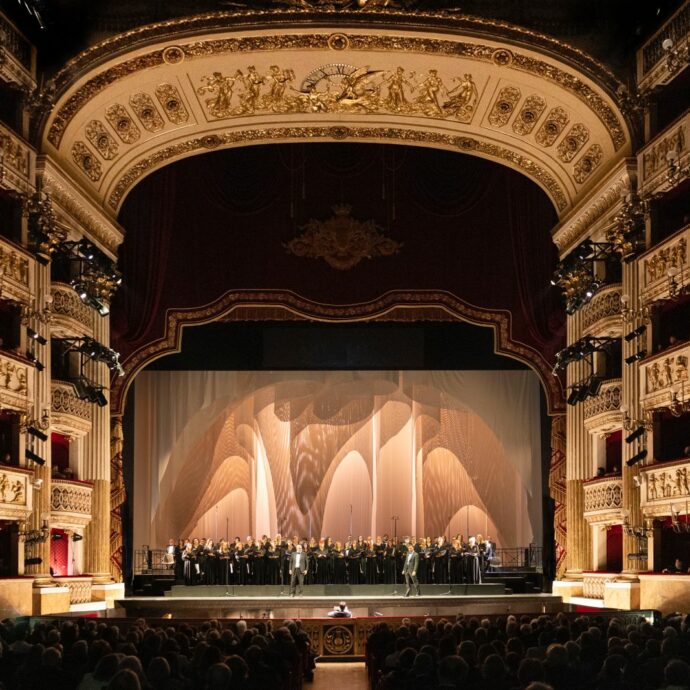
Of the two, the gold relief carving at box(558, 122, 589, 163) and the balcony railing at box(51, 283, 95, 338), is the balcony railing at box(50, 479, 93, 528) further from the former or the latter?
the gold relief carving at box(558, 122, 589, 163)

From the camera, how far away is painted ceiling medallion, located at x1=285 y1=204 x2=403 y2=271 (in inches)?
770

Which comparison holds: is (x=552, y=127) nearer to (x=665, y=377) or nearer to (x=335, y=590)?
(x=665, y=377)

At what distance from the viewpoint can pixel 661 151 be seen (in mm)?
14703

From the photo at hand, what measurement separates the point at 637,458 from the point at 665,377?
4.07ft

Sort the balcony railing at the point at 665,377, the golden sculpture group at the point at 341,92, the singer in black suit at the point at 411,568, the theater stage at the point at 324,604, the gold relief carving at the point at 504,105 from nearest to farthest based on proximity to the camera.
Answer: the balcony railing at the point at 665,377 → the theater stage at the point at 324,604 → the golden sculpture group at the point at 341,92 → the gold relief carving at the point at 504,105 → the singer in black suit at the point at 411,568

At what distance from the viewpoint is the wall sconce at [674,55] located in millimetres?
13766

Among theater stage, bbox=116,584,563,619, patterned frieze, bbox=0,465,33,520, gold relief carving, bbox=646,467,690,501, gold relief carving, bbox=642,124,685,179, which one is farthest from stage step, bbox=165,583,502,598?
gold relief carving, bbox=642,124,685,179

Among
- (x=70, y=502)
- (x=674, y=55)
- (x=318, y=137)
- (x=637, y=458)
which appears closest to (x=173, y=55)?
(x=318, y=137)

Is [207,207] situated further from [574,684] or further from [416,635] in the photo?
[574,684]

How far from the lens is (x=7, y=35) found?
14.5 meters

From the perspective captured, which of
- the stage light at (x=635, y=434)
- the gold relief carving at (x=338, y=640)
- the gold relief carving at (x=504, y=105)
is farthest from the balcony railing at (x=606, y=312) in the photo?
the gold relief carving at (x=338, y=640)

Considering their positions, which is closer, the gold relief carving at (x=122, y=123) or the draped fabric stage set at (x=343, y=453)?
the gold relief carving at (x=122, y=123)

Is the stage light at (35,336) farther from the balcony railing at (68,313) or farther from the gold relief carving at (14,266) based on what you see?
the balcony railing at (68,313)

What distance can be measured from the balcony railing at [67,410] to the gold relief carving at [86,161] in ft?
11.0
